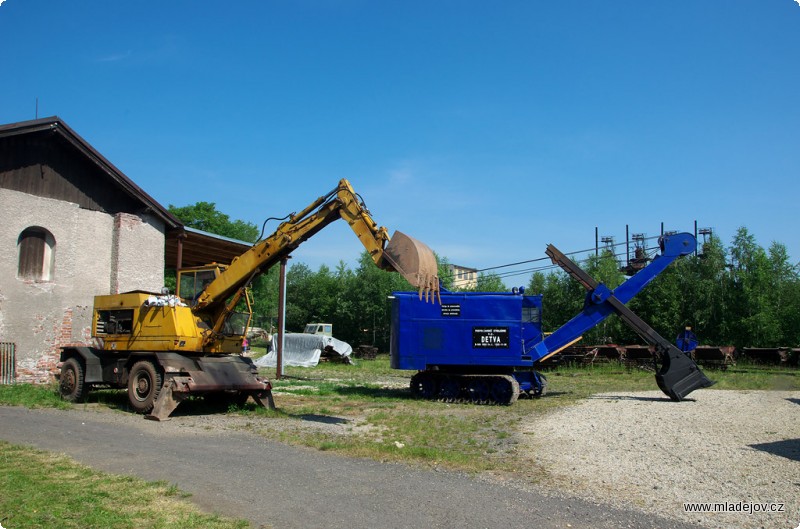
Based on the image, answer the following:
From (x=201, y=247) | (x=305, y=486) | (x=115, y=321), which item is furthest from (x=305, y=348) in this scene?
(x=305, y=486)

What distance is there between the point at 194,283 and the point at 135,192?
620cm

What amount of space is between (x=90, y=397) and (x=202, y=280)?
454 centimetres

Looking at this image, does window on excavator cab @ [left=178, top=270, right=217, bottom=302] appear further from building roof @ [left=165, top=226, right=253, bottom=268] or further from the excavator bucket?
building roof @ [left=165, top=226, right=253, bottom=268]

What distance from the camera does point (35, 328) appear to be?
54.0ft

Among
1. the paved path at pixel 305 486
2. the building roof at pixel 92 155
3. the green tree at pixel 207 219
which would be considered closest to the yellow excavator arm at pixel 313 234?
the paved path at pixel 305 486

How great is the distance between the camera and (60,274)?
55.9 ft

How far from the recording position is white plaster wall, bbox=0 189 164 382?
16.0 metres

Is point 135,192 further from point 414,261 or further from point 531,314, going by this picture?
point 531,314

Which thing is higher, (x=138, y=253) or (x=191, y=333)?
(x=138, y=253)

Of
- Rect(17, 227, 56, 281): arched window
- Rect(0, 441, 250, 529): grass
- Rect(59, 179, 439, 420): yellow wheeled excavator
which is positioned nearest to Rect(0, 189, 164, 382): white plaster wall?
Rect(17, 227, 56, 281): arched window

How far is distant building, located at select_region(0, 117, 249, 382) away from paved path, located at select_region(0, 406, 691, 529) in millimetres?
6837

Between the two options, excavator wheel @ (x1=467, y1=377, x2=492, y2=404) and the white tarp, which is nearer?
excavator wheel @ (x1=467, y1=377, x2=492, y2=404)

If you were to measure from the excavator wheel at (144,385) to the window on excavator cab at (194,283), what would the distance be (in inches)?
72.5

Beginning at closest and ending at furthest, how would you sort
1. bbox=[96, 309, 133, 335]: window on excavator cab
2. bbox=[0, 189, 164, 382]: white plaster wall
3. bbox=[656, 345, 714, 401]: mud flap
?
bbox=[96, 309, 133, 335]: window on excavator cab < bbox=[656, 345, 714, 401]: mud flap < bbox=[0, 189, 164, 382]: white plaster wall
